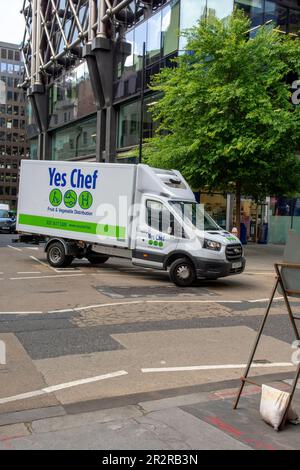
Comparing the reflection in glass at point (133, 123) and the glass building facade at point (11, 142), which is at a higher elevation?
the glass building facade at point (11, 142)

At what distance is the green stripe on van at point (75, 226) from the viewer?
568 inches

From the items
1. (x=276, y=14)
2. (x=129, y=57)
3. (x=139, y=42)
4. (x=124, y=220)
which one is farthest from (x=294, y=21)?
(x=124, y=220)

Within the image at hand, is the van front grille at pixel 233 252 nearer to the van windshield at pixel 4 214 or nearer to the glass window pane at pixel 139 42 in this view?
the glass window pane at pixel 139 42

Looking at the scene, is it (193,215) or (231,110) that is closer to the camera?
(193,215)

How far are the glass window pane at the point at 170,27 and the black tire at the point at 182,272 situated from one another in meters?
19.2

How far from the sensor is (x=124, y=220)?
14297 millimetres

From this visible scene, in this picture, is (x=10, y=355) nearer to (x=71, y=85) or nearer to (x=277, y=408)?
(x=277, y=408)

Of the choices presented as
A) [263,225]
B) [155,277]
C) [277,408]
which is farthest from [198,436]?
[263,225]

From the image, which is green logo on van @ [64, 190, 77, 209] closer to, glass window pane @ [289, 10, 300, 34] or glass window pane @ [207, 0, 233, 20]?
glass window pane @ [207, 0, 233, 20]

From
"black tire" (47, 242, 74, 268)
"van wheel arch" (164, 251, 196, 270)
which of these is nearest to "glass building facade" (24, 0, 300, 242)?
"black tire" (47, 242, 74, 268)

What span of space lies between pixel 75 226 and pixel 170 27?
1871cm

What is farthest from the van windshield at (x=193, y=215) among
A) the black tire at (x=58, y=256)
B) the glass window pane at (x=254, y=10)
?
the glass window pane at (x=254, y=10)

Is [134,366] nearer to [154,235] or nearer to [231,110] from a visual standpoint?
[154,235]

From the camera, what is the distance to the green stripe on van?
568 inches
